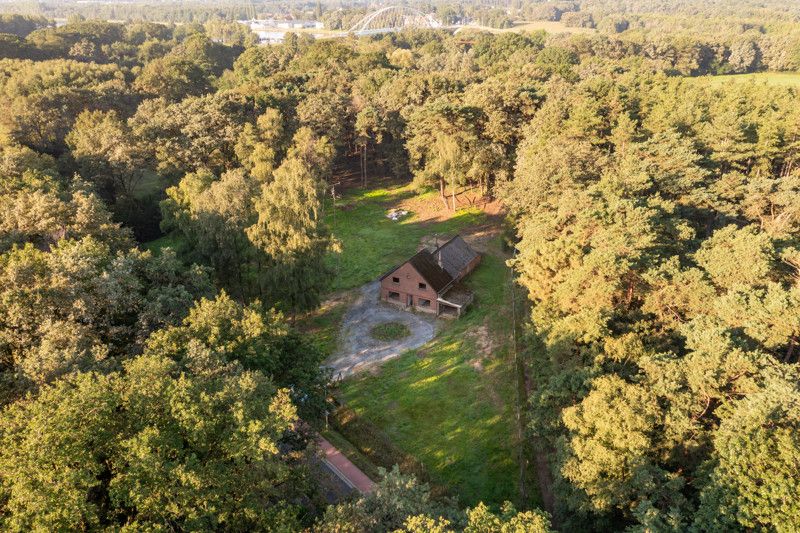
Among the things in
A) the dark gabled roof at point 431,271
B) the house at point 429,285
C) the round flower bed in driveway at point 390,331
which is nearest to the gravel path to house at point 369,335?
the round flower bed in driveway at point 390,331

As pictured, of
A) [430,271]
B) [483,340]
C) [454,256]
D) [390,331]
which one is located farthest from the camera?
[454,256]

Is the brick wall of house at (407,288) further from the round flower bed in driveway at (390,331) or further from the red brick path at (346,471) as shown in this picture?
the red brick path at (346,471)

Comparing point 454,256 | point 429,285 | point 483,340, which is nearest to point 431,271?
point 429,285

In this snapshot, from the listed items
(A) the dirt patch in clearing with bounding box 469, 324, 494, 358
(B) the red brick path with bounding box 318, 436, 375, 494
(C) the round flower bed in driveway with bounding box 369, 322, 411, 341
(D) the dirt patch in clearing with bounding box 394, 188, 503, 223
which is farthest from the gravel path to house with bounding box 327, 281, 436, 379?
(D) the dirt patch in clearing with bounding box 394, 188, 503, 223

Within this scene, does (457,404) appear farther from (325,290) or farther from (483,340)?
(325,290)

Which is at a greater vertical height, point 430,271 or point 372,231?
point 430,271

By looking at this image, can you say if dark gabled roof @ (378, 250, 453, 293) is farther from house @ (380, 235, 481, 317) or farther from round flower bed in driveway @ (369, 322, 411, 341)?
round flower bed in driveway @ (369, 322, 411, 341)

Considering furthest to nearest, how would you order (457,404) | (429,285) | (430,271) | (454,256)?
(454,256)
(430,271)
(429,285)
(457,404)
